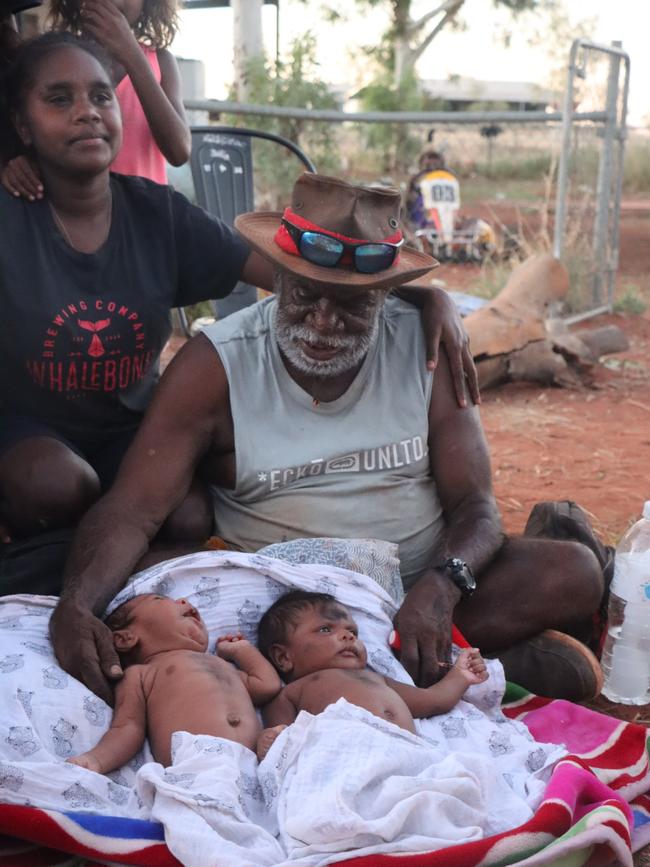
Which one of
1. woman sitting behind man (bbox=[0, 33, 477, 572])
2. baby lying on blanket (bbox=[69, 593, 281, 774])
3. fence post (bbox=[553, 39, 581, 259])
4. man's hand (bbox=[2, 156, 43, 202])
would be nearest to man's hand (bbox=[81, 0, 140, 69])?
woman sitting behind man (bbox=[0, 33, 477, 572])

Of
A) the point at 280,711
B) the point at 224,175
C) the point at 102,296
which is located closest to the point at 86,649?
the point at 280,711

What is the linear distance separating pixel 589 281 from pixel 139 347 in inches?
282

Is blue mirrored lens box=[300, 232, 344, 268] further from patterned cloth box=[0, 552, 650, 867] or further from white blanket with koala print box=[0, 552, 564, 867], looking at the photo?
white blanket with koala print box=[0, 552, 564, 867]

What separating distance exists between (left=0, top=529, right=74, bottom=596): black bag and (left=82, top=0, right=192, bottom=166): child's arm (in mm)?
1537

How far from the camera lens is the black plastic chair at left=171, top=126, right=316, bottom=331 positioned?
221 inches

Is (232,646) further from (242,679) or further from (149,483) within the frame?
(149,483)

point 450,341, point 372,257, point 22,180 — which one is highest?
point 22,180

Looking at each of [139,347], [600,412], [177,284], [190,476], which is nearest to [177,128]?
[177,284]

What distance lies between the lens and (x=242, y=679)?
2609mm

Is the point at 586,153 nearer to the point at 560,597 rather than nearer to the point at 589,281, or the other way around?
the point at 589,281

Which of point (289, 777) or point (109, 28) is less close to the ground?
point (109, 28)

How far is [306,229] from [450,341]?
564mm

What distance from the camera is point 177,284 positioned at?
138 inches

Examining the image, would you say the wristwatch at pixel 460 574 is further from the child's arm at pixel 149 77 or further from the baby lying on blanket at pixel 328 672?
the child's arm at pixel 149 77
